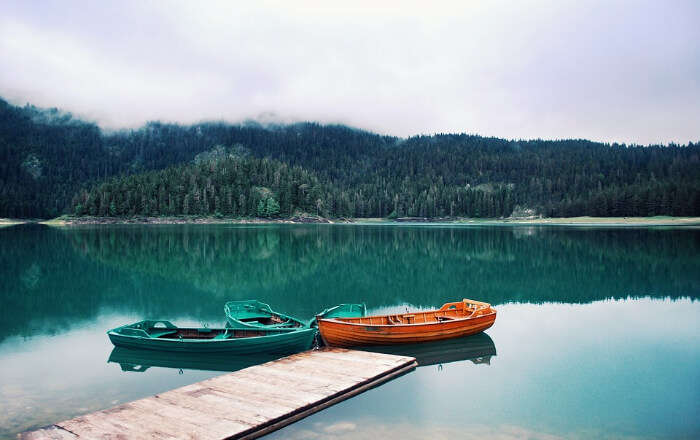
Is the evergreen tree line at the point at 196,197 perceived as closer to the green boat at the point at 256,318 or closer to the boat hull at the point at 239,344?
the green boat at the point at 256,318

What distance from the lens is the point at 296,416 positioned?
1250 cm

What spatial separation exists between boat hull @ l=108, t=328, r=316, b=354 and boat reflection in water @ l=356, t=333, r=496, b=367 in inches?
107

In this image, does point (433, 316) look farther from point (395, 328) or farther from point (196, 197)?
point (196, 197)

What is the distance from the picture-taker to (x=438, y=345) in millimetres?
20062

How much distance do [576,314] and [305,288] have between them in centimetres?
1903

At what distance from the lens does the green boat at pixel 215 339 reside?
17953 mm

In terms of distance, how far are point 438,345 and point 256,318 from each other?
29.6 feet

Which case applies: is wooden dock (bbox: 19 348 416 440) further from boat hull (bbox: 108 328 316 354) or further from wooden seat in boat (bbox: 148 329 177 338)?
wooden seat in boat (bbox: 148 329 177 338)

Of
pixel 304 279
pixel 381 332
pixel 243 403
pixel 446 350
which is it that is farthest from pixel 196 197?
pixel 243 403

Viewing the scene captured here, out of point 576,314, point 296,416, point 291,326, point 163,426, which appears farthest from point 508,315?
point 163,426

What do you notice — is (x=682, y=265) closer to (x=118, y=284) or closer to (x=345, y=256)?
(x=345, y=256)

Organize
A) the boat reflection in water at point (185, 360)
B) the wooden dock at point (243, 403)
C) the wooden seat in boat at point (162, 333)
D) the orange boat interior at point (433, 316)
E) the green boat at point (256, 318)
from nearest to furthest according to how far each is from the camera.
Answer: the wooden dock at point (243, 403)
the boat reflection in water at point (185, 360)
the wooden seat in boat at point (162, 333)
the green boat at point (256, 318)
the orange boat interior at point (433, 316)

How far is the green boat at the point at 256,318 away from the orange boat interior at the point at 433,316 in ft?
7.95

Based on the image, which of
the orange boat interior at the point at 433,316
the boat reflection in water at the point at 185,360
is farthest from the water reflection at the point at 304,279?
the boat reflection in water at the point at 185,360
